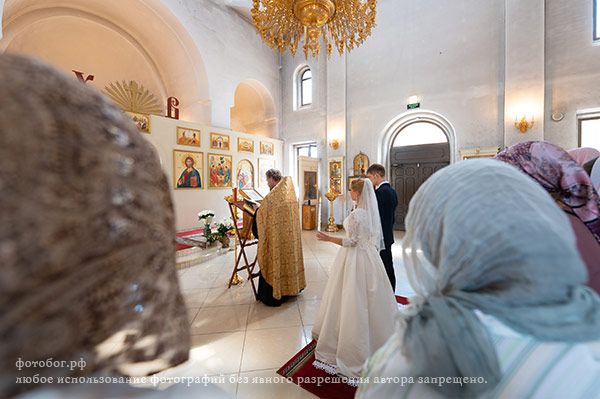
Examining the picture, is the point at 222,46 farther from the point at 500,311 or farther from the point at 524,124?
the point at 500,311

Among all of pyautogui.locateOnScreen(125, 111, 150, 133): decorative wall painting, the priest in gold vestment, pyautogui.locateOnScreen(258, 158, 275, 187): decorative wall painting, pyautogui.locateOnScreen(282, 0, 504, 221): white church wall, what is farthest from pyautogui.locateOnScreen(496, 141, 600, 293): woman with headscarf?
pyautogui.locateOnScreen(258, 158, 275, 187): decorative wall painting

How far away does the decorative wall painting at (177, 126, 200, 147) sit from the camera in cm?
747

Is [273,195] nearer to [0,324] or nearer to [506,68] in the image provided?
[0,324]

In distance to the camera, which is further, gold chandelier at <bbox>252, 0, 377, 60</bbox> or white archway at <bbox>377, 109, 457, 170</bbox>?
white archway at <bbox>377, 109, 457, 170</bbox>

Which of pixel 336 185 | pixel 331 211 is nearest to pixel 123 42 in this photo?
pixel 336 185

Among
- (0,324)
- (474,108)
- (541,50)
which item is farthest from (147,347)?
(541,50)

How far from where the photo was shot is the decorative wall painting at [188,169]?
744cm

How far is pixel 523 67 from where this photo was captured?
657cm

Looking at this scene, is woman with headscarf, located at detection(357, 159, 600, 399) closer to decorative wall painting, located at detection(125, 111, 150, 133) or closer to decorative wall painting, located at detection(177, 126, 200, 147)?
decorative wall painting, located at detection(125, 111, 150, 133)

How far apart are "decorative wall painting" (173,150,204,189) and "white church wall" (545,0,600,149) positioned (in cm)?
1038

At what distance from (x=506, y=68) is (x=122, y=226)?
31.9 ft

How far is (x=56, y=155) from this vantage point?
1.13ft

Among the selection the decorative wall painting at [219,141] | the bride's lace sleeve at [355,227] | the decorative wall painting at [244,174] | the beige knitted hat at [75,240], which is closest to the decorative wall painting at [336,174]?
the decorative wall painting at [244,174]

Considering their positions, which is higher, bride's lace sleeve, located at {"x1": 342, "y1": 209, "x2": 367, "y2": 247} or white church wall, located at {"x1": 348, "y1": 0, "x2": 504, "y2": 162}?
white church wall, located at {"x1": 348, "y1": 0, "x2": 504, "y2": 162}
